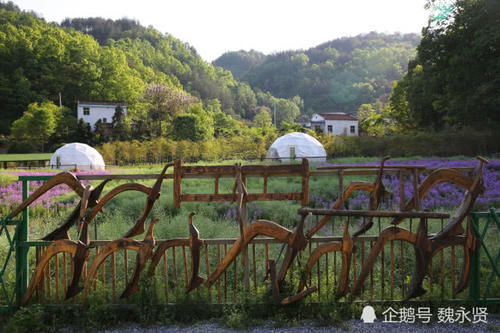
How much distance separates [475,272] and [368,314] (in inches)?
46.6

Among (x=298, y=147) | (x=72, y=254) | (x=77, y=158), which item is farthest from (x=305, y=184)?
(x=298, y=147)

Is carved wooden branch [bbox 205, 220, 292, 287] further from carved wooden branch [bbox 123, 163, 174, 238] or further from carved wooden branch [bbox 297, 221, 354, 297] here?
carved wooden branch [bbox 123, 163, 174, 238]

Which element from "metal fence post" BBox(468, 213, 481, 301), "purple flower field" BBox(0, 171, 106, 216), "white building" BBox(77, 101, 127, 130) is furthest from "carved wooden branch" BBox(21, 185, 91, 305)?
"white building" BBox(77, 101, 127, 130)

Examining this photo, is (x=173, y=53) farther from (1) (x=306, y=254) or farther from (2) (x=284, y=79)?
(1) (x=306, y=254)

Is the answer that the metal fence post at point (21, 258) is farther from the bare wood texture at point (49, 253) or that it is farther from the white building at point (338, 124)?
the white building at point (338, 124)

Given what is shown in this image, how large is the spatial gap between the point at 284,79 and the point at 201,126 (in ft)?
274

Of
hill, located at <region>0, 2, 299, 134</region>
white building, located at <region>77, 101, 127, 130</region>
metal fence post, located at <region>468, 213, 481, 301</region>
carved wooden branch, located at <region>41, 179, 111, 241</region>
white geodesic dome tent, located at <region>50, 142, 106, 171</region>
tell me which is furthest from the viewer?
hill, located at <region>0, 2, 299, 134</region>

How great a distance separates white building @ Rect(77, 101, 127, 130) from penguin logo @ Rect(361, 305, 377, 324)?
182 ft

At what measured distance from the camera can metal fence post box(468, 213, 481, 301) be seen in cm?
384

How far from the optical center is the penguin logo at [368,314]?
3.63 m

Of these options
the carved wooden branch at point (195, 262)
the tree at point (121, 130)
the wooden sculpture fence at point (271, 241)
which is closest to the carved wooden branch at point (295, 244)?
the wooden sculpture fence at point (271, 241)

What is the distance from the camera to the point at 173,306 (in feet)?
12.4

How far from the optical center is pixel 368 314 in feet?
12.0

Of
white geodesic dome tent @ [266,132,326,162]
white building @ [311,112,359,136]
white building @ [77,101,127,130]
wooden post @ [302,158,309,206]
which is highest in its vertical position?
white building @ [77,101,127,130]
